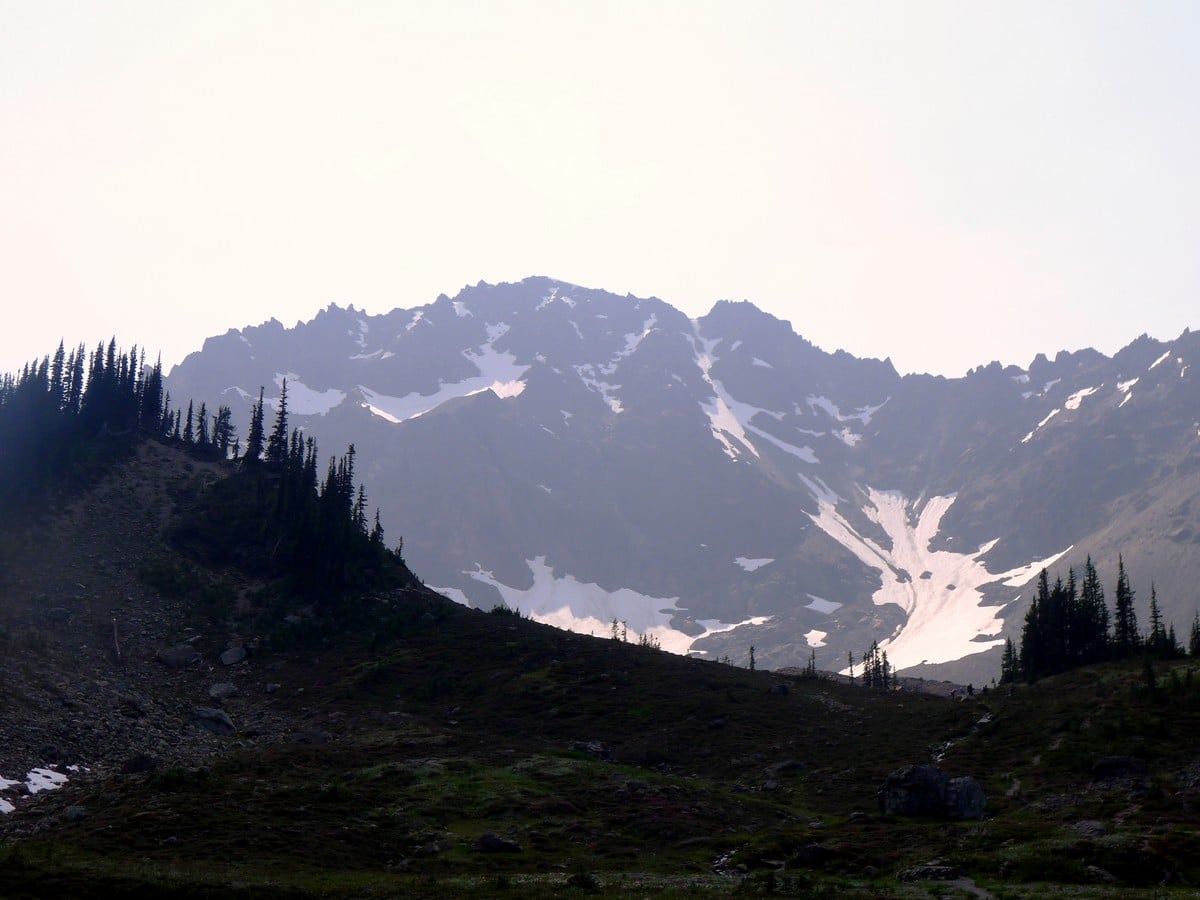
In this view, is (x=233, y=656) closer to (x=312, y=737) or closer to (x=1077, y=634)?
(x=312, y=737)

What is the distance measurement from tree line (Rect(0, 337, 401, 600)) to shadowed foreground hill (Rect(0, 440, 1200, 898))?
140 inches

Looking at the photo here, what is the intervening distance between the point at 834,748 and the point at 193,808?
162 feet

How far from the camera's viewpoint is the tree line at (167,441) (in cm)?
12519

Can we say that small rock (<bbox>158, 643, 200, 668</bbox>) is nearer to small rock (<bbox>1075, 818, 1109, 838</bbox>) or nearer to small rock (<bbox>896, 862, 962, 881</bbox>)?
small rock (<bbox>896, 862, 962, 881</bbox>)

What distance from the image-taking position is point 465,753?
76.4 meters

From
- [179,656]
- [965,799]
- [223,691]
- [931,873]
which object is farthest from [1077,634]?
[179,656]

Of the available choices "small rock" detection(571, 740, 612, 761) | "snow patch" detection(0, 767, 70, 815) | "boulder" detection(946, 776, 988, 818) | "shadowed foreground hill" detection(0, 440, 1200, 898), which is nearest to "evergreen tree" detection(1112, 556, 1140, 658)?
"shadowed foreground hill" detection(0, 440, 1200, 898)

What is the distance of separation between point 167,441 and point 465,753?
103 meters

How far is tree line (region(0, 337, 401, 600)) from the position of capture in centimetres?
12519

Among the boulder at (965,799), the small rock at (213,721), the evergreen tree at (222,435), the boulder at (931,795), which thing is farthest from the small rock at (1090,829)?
the evergreen tree at (222,435)

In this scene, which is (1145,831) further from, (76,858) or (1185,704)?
(76,858)

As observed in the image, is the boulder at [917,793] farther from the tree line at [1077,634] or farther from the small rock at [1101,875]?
the tree line at [1077,634]

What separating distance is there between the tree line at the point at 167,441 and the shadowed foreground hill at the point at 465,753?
11.7 ft

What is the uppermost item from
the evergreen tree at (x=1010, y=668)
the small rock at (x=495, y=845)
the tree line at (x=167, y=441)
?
the tree line at (x=167, y=441)
